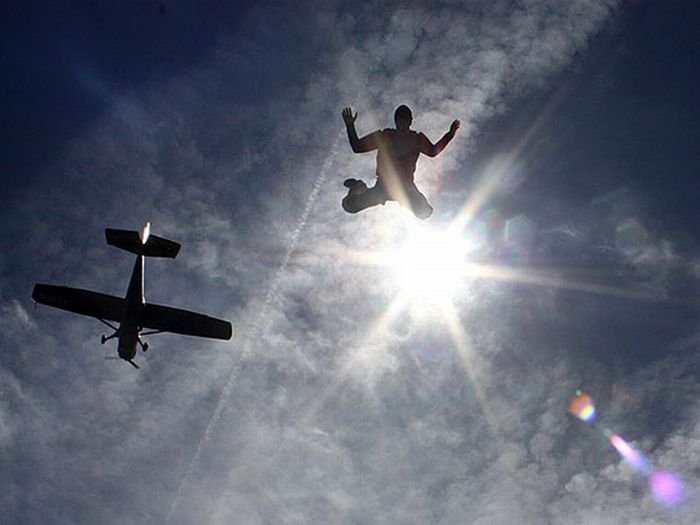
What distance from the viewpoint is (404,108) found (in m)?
18.6

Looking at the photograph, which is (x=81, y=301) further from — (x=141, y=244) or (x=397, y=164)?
(x=397, y=164)

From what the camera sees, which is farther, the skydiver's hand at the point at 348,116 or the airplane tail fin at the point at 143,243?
the airplane tail fin at the point at 143,243

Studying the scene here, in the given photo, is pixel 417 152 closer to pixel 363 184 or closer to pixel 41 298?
pixel 363 184

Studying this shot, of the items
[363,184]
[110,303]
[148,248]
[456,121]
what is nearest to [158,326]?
[110,303]

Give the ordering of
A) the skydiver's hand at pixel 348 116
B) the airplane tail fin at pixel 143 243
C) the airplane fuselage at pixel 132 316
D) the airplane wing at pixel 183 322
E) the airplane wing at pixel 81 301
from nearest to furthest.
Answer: the skydiver's hand at pixel 348 116 → the airplane tail fin at pixel 143 243 → the airplane fuselage at pixel 132 316 → the airplane wing at pixel 183 322 → the airplane wing at pixel 81 301

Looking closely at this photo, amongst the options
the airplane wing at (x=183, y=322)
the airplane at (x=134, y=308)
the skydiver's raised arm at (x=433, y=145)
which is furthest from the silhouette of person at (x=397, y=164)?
the airplane wing at (x=183, y=322)

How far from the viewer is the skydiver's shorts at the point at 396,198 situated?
1892 centimetres

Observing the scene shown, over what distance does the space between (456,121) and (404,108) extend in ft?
4.53

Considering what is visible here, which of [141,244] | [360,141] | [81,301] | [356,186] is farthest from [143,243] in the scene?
[360,141]

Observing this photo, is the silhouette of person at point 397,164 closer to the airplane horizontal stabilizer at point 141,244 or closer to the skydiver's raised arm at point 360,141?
the skydiver's raised arm at point 360,141

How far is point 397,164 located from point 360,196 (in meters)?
1.28

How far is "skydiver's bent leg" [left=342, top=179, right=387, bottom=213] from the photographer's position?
18.9 metres

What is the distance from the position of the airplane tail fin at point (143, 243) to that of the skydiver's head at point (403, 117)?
Result: 643 inches

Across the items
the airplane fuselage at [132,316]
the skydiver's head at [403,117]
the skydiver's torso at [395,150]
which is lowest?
the skydiver's torso at [395,150]
